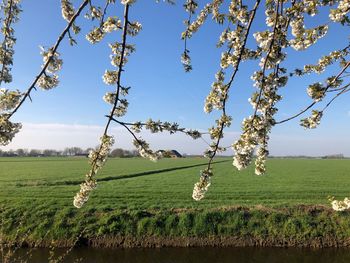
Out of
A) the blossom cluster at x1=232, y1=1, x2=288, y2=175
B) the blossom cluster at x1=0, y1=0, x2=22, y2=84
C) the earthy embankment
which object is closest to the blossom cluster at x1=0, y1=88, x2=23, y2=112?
the blossom cluster at x1=0, y1=0, x2=22, y2=84

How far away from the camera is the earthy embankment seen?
650 inches

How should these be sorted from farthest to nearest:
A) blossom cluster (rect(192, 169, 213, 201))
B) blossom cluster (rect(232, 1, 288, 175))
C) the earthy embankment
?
the earthy embankment
blossom cluster (rect(192, 169, 213, 201))
blossom cluster (rect(232, 1, 288, 175))

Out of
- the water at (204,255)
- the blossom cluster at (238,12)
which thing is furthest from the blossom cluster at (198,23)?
the water at (204,255)

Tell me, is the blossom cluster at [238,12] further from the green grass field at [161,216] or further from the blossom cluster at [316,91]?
the green grass field at [161,216]

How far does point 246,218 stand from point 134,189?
11232 mm

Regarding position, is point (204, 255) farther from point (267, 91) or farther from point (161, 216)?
point (267, 91)

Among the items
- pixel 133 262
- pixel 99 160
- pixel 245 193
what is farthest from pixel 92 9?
pixel 245 193

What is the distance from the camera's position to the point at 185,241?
54.3ft

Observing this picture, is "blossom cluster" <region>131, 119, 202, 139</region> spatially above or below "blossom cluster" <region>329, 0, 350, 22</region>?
below

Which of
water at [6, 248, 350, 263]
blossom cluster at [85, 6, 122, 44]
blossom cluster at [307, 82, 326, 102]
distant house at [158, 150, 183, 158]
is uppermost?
blossom cluster at [85, 6, 122, 44]

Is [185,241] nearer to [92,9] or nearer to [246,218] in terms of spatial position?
[246,218]

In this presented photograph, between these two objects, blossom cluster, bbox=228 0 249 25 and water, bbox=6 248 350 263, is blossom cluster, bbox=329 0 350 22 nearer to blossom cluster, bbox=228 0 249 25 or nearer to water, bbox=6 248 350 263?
blossom cluster, bbox=228 0 249 25

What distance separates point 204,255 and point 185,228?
208 cm

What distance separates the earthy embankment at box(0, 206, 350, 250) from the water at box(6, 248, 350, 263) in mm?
468
